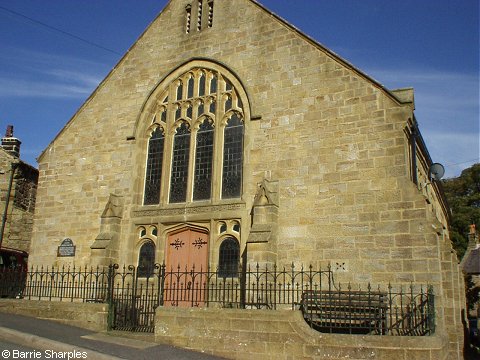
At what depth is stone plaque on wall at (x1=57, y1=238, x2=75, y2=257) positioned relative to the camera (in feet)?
53.4

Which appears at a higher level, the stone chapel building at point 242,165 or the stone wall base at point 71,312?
the stone chapel building at point 242,165

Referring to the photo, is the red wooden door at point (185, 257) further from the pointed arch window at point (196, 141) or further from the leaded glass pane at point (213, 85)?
the leaded glass pane at point (213, 85)

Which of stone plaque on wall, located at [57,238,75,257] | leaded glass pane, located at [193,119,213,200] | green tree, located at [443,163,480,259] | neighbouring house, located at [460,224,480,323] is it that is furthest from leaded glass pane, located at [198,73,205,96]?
green tree, located at [443,163,480,259]

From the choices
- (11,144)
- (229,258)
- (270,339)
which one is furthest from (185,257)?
(11,144)

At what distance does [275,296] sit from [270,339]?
138 centimetres

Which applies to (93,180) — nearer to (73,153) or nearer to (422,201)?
(73,153)

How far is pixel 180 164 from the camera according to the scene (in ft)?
52.4

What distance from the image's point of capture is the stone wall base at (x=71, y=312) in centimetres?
1241

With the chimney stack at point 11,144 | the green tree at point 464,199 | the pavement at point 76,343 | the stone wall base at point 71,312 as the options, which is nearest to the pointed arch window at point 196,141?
the stone wall base at point 71,312

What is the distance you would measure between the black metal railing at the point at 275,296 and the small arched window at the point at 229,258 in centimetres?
19

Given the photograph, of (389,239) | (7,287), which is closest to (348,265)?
(389,239)

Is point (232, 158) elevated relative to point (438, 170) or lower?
elevated

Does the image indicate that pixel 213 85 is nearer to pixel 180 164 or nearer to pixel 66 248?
pixel 180 164

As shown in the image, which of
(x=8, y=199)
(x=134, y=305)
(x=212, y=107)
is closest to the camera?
(x=134, y=305)
